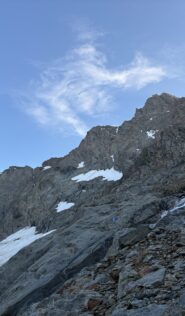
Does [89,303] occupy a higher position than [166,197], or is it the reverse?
[166,197]

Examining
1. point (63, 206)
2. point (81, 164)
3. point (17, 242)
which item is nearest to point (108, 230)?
point (17, 242)

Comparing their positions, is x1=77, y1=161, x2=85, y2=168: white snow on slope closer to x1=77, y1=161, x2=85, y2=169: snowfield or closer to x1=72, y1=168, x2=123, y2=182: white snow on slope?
x1=77, y1=161, x2=85, y2=169: snowfield

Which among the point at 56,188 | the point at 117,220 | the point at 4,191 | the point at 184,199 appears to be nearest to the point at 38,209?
the point at 56,188

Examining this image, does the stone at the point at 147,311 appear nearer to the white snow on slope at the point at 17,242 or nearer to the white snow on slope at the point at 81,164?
the white snow on slope at the point at 17,242

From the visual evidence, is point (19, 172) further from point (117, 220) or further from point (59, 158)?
point (117, 220)

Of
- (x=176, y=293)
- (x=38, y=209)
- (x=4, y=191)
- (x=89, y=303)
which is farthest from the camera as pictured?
(x=4, y=191)

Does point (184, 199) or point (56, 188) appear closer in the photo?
point (184, 199)

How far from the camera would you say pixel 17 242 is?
76438mm

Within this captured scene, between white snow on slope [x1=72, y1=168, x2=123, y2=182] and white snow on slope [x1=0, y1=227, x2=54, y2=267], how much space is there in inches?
598

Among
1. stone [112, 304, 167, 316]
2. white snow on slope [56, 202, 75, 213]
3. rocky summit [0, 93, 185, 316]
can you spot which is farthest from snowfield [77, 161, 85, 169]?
stone [112, 304, 167, 316]

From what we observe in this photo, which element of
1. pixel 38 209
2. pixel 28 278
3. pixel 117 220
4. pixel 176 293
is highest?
pixel 38 209

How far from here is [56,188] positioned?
99.4 meters

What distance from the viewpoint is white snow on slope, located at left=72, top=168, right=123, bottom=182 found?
90.1 metres

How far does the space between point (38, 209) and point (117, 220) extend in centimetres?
5869
